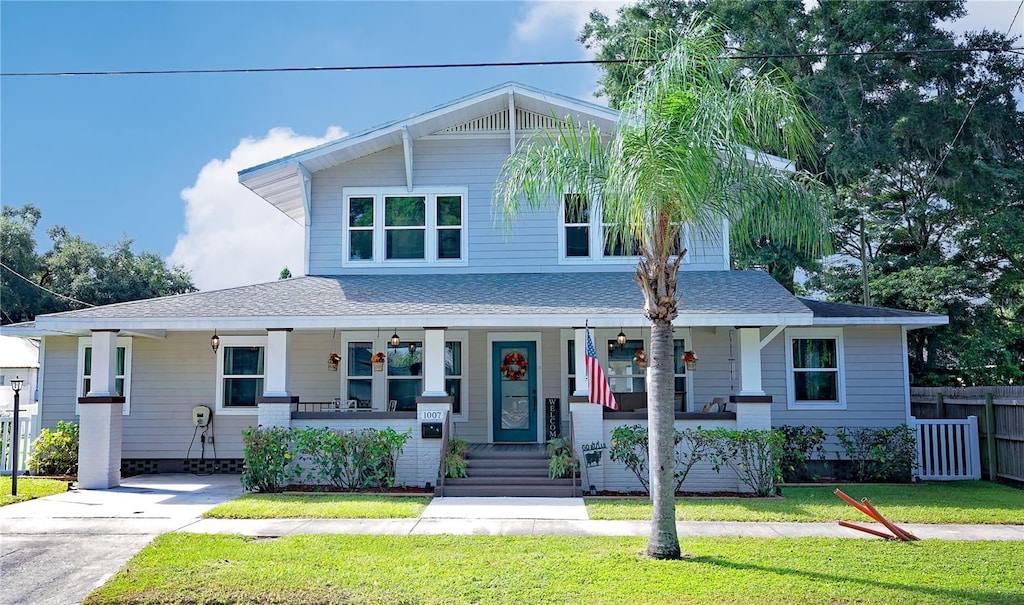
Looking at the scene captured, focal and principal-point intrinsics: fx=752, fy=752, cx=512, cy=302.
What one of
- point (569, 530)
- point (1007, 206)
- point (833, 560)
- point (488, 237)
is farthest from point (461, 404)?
point (1007, 206)

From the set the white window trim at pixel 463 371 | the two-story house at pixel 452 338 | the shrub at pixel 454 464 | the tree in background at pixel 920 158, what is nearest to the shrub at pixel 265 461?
the two-story house at pixel 452 338

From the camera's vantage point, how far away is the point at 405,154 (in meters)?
14.6

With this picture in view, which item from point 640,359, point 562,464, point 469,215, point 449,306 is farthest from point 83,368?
point 640,359

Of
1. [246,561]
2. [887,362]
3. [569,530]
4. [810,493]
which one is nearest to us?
[246,561]

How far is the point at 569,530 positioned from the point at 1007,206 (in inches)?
658

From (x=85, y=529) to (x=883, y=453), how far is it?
39.7ft

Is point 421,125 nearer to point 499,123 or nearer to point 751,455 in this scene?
point 499,123

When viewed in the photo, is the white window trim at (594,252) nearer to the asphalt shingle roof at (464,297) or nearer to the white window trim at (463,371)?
the asphalt shingle roof at (464,297)

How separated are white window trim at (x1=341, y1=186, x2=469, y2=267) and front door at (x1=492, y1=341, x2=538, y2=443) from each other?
80.8 inches

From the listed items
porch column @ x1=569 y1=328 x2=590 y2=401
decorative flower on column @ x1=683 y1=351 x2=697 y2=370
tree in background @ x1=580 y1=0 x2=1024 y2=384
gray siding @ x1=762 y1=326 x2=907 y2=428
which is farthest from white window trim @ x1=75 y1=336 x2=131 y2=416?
tree in background @ x1=580 y1=0 x2=1024 y2=384

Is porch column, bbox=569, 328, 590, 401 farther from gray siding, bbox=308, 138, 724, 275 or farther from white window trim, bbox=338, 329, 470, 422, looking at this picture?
white window trim, bbox=338, 329, 470, 422

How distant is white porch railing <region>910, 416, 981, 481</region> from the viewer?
13258 millimetres

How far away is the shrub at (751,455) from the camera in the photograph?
11266 mm

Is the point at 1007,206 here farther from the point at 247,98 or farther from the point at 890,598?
the point at 247,98
